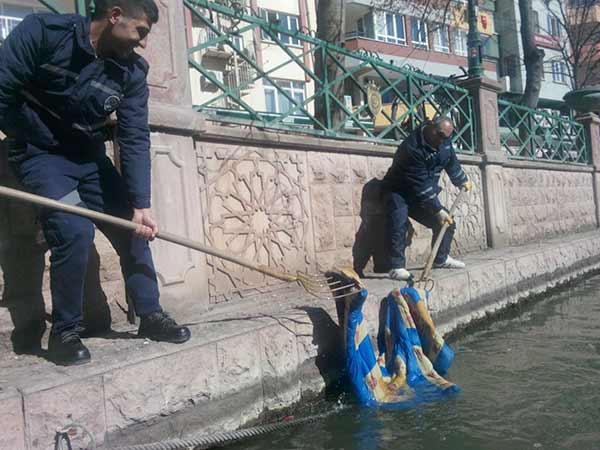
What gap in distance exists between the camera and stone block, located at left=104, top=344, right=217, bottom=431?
2.48 meters

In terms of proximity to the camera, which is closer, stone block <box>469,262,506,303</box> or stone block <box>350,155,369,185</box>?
stone block <box>469,262,506,303</box>

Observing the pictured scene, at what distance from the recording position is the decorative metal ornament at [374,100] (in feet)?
20.6

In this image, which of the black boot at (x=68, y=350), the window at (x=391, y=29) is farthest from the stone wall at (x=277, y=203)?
the window at (x=391, y=29)

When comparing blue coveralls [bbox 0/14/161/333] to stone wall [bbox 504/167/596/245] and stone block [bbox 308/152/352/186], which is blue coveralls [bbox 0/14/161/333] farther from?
stone wall [bbox 504/167/596/245]

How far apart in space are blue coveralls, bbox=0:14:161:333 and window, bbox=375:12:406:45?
85.8 feet

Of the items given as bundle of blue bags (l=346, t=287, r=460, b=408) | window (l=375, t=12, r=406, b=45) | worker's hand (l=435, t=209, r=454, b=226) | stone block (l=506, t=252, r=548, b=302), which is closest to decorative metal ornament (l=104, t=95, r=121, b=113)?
bundle of blue bags (l=346, t=287, r=460, b=408)

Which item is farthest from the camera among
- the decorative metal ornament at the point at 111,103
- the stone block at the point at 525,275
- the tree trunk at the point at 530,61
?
the tree trunk at the point at 530,61

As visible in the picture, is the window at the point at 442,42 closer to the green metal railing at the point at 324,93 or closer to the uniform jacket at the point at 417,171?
the green metal railing at the point at 324,93

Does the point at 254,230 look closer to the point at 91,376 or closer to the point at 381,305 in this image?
the point at 381,305

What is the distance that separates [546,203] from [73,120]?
8.83 m

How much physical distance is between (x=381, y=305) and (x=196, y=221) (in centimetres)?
149

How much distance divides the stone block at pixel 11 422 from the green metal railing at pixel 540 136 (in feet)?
27.5

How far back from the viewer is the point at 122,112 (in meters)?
2.88

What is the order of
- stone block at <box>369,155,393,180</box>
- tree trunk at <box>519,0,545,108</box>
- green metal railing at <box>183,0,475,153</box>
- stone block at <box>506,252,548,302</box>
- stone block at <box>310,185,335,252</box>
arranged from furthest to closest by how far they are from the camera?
1. tree trunk at <box>519,0,545,108</box>
2. stone block at <box>506,252,548,302</box>
3. stone block at <box>369,155,393,180</box>
4. stone block at <box>310,185,335,252</box>
5. green metal railing at <box>183,0,475,153</box>
